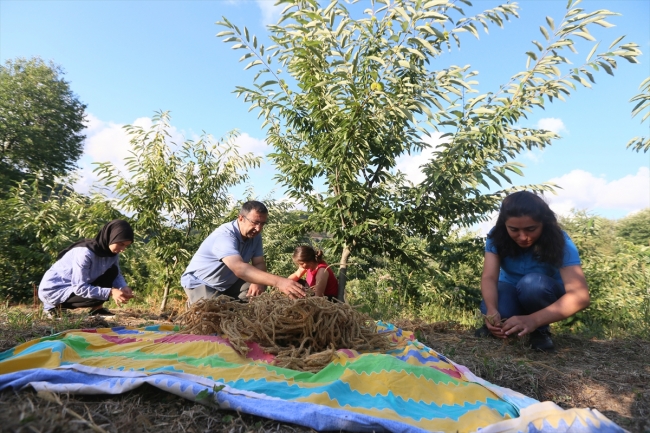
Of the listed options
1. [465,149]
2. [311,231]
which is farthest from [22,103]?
[465,149]

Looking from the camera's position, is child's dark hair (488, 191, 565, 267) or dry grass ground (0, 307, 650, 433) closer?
dry grass ground (0, 307, 650, 433)

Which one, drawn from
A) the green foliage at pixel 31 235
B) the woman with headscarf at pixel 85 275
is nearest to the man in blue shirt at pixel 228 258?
the woman with headscarf at pixel 85 275

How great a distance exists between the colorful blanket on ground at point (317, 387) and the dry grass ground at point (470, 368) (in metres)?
0.05

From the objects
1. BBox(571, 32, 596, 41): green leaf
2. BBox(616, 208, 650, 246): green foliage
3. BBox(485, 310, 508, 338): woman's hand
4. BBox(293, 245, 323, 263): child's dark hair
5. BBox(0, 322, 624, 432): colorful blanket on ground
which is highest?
BBox(616, 208, 650, 246): green foliage

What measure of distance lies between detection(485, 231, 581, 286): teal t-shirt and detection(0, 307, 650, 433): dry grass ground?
Answer: 1.80 ft

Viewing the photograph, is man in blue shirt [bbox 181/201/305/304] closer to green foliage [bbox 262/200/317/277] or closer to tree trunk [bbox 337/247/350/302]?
tree trunk [bbox 337/247/350/302]

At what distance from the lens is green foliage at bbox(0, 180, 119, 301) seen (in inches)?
242

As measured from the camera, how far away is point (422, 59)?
374 centimetres

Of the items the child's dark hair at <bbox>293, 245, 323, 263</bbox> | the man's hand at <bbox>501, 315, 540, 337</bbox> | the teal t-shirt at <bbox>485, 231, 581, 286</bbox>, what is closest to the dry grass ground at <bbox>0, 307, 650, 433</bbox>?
the man's hand at <bbox>501, 315, 540, 337</bbox>

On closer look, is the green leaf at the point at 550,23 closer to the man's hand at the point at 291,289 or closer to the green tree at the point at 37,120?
the man's hand at the point at 291,289

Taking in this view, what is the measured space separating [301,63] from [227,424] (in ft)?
9.75

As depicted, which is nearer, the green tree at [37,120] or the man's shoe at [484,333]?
the man's shoe at [484,333]

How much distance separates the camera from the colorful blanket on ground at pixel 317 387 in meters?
1.36

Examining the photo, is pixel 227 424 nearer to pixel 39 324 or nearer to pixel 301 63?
pixel 39 324
